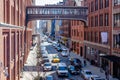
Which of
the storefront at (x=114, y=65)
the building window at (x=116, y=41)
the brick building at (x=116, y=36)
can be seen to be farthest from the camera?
the building window at (x=116, y=41)

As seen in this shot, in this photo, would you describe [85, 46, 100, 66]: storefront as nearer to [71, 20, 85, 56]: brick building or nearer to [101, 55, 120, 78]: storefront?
[71, 20, 85, 56]: brick building

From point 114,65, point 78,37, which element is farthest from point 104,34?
point 78,37

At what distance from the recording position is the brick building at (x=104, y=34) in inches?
1606

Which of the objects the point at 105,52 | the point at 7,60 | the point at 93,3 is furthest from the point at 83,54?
the point at 7,60

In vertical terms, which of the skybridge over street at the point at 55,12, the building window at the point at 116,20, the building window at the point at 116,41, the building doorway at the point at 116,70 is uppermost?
the skybridge over street at the point at 55,12

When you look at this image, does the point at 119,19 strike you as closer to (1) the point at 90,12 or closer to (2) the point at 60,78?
(2) the point at 60,78

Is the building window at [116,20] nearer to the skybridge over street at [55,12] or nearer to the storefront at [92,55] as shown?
the storefront at [92,55]

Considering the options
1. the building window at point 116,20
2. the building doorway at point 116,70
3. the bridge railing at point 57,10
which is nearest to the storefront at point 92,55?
the bridge railing at point 57,10

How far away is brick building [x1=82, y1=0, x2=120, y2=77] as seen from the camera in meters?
40.8

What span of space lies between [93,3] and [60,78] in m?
24.4

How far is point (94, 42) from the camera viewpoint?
55.8 metres

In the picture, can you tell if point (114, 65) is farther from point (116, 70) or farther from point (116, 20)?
point (116, 20)

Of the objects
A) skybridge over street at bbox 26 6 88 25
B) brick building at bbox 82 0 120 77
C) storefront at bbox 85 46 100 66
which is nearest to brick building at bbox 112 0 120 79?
brick building at bbox 82 0 120 77

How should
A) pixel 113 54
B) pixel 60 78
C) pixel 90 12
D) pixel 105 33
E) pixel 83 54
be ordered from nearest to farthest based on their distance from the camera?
pixel 60 78 → pixel 113 54 → pixel 105 33 → pixel 90 12 → pixel 83 54
